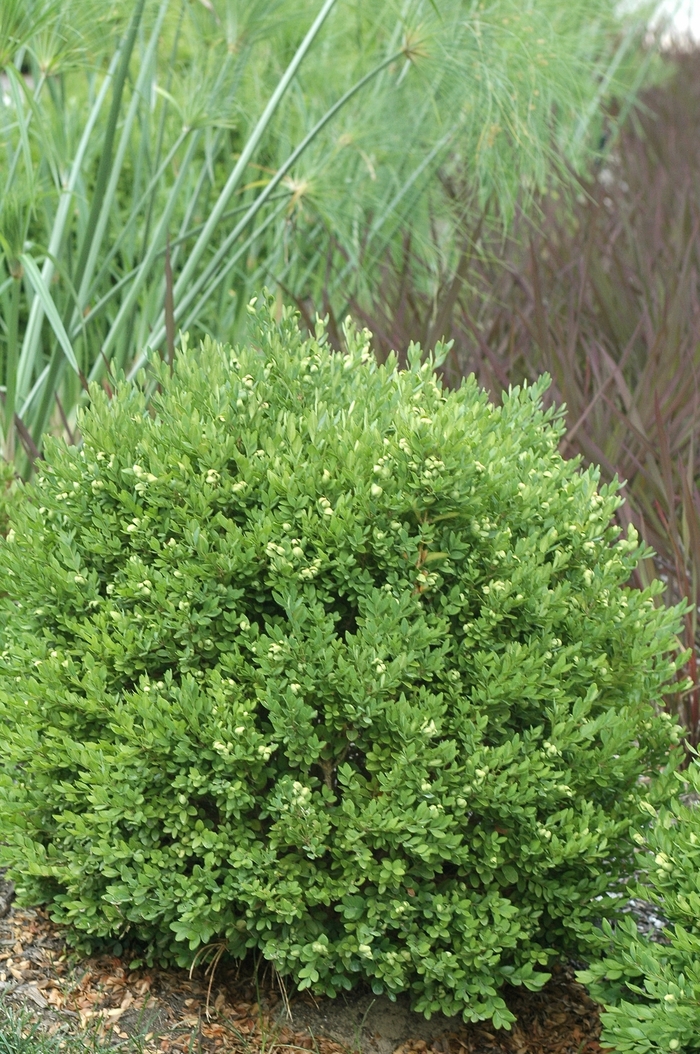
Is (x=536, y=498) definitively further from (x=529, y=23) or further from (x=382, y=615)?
(x=529, y=23)

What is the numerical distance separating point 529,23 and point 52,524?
273 cm

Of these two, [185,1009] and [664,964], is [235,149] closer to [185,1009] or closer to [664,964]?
[185,1009]

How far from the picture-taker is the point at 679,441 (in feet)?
11.9

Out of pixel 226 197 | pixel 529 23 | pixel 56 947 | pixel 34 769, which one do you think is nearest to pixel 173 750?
pixel 34 769

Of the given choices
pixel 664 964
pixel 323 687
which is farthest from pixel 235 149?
pixel 664 964

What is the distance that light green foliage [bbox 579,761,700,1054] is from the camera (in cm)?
169

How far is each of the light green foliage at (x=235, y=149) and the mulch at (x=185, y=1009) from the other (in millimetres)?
1351

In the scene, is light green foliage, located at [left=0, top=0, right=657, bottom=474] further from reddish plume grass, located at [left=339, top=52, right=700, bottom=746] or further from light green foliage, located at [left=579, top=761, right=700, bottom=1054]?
light green foliage, located at [left=579, top=761, right=700, bottom=1054]

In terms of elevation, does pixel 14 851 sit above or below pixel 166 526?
below

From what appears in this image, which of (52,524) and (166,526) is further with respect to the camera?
(52,524)

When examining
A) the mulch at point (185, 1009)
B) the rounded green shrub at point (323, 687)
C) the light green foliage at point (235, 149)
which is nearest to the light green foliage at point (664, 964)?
the rounded green shrub at point (323, 687)

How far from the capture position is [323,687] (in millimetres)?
1912

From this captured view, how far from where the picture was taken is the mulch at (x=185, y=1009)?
2.03 m

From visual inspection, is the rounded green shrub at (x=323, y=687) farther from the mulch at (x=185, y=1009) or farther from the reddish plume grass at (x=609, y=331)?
the reddish plume grass at (x=609, y=331)
